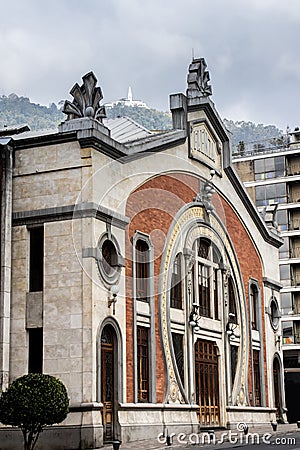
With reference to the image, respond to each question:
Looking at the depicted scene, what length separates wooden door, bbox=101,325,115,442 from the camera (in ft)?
84.5

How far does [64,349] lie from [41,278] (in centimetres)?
255

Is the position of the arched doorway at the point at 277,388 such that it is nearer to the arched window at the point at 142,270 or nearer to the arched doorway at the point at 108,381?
the arched window at the point at 142,270

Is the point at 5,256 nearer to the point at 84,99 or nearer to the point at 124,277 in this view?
the point at 124,277

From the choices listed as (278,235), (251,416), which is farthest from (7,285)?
(278,235)

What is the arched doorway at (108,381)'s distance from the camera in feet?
84.6

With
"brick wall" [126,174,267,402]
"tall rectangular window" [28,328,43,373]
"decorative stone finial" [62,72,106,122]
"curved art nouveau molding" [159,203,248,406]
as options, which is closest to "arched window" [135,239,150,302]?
"brick wall" [126,174,267,402]

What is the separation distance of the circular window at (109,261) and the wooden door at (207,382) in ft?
22.5

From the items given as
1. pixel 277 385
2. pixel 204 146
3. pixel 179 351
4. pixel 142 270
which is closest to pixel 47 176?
pixel 142 270

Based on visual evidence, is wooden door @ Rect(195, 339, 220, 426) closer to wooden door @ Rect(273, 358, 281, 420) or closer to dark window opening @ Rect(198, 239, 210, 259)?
dark window opening @ Rect(198, 239, 210, 259)

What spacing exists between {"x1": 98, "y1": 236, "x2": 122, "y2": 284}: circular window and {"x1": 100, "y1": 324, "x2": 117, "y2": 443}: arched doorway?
160 cm

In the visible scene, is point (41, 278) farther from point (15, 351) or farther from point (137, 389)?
point (137, 389)

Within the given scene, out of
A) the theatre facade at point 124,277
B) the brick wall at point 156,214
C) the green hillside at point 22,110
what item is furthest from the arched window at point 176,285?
the green hillside at point 22,110

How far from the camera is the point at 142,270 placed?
29234 millimetres

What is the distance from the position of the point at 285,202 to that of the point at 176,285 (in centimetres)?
3326
